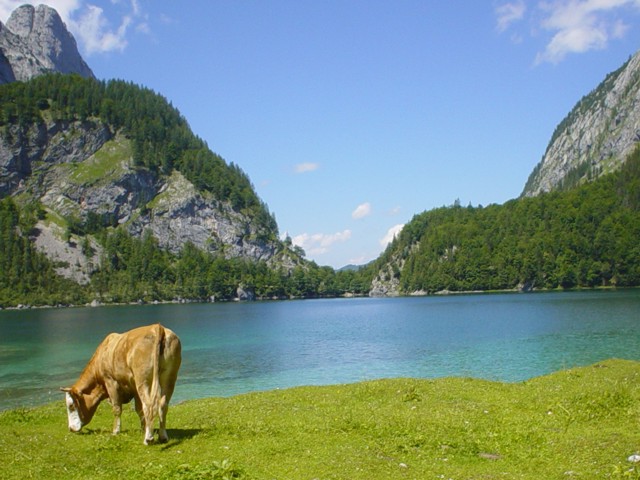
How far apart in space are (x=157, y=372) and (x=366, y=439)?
263 inches

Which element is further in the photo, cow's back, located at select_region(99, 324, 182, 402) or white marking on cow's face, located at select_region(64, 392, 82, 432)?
white marking on cow's face, located at select_region(64, 392, 82, 432)

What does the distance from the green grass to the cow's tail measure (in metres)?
1.15

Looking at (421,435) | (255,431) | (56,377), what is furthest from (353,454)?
(56,377)

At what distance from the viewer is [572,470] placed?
13625 mm

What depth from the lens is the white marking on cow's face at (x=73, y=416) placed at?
18234mm

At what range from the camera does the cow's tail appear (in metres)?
16.0

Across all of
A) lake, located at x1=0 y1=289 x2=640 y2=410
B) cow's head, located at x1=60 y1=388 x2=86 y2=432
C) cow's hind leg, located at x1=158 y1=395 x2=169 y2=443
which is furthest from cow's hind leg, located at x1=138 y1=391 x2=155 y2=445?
lake, located at x1=0 y1=289 x2=640 y2=410

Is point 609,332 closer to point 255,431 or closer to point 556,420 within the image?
point 556,420

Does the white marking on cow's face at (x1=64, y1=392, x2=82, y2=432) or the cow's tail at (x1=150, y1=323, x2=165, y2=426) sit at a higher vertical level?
the cow's tail at (x1=150, y1=323, x2=165, y2=426)

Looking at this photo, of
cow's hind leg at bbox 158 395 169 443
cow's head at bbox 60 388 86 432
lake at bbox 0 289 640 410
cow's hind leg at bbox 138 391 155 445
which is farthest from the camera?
lake at bbox 0 289 640 410

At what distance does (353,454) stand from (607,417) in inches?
402

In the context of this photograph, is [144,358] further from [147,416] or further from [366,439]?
[366,439]

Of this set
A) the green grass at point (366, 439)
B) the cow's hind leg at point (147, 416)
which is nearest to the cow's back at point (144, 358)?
the cow's hind leg at point (147, 416)

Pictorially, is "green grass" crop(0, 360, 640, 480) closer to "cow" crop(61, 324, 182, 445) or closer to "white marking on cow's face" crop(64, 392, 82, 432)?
"white marking on cow's face" crop(64, 392, 82, 432)
